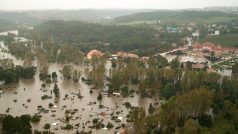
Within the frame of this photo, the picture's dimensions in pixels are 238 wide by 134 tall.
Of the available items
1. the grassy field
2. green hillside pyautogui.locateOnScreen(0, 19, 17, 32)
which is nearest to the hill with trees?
the grassy field

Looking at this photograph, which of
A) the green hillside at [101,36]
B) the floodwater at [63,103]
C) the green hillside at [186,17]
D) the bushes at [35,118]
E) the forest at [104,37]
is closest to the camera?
the bushes at [35,118]

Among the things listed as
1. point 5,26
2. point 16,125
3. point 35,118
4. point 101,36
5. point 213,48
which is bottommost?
point 35,118

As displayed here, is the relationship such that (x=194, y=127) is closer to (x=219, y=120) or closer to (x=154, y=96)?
(x=219, y=120)

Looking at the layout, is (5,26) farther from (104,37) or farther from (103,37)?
(104,37)

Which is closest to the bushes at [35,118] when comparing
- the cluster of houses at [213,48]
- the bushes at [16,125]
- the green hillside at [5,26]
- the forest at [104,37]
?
the bushes at [16,125]

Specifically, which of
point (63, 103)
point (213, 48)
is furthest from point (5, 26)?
point (63, 103)

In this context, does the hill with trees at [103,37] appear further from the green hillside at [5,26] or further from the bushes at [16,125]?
the bushes at [16,125]
